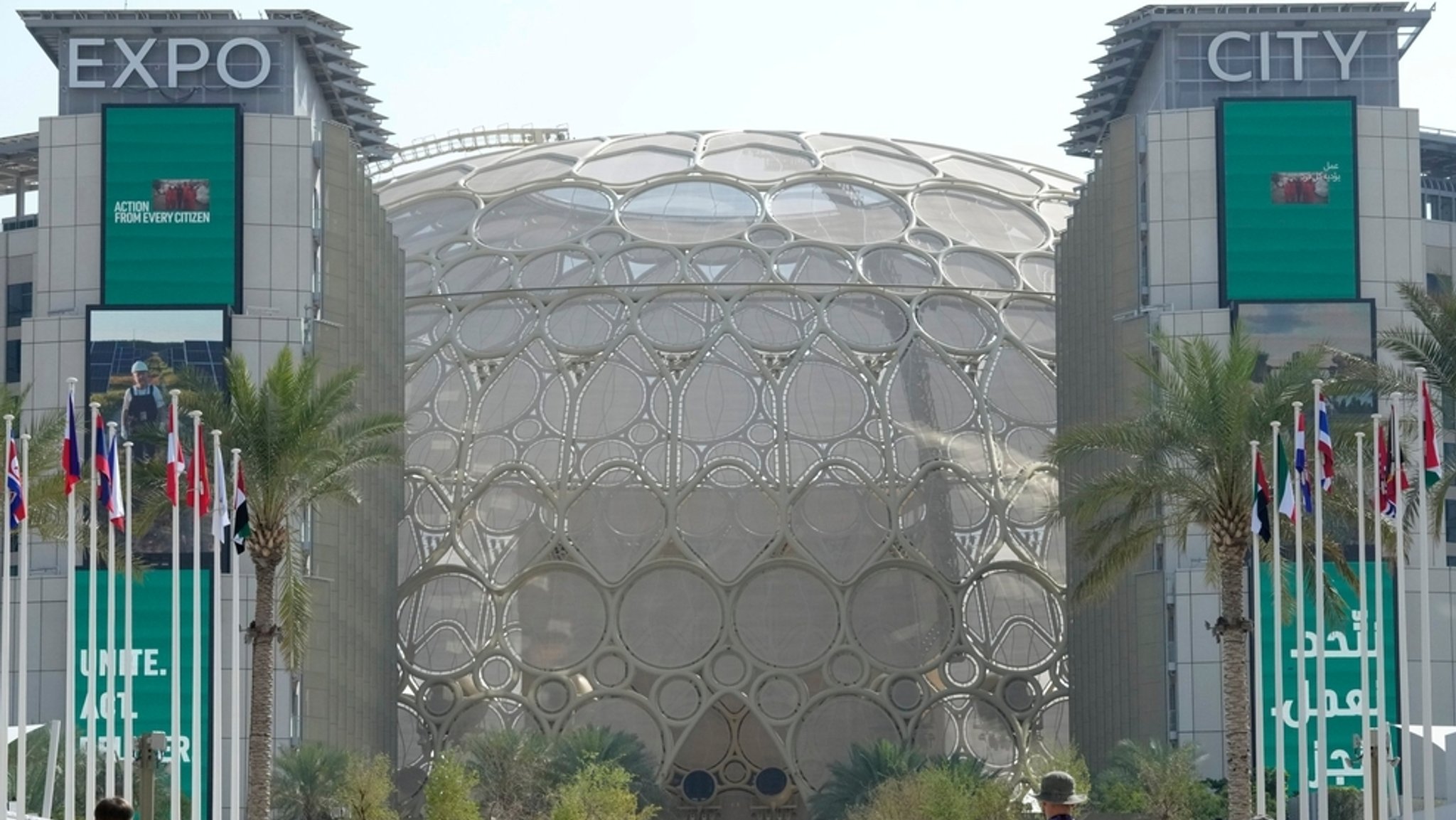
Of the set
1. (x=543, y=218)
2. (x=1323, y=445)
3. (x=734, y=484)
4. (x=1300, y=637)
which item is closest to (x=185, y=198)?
(x=543, y=218)

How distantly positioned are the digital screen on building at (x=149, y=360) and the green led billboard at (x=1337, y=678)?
22.6 metres

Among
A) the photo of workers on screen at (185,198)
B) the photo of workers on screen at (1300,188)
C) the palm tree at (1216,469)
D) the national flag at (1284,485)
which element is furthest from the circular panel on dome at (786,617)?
the national flag at (1284,485)

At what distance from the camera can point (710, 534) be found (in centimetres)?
6656

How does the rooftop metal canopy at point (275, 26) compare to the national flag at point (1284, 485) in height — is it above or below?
above

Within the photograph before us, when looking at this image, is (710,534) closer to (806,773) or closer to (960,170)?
(806,773)

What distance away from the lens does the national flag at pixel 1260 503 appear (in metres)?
40.1

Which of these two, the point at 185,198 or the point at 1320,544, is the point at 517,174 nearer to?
the point at 185,198

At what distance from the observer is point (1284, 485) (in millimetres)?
39969

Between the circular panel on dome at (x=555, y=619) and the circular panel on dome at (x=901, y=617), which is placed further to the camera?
the circular panel on dome at (x=901, y=617)

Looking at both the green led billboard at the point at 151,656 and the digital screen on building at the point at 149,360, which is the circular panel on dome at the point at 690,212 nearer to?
the digital screen on building at the point at 149,360

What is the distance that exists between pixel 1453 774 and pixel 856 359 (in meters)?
24.4

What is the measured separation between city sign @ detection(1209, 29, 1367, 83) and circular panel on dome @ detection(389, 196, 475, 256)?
2103cm

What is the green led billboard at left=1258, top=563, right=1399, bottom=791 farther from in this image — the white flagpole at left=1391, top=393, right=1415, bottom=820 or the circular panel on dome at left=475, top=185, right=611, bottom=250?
the circular panel on dome at left=475, top=185, right=611, bottom=250

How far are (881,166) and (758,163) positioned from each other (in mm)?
3399
